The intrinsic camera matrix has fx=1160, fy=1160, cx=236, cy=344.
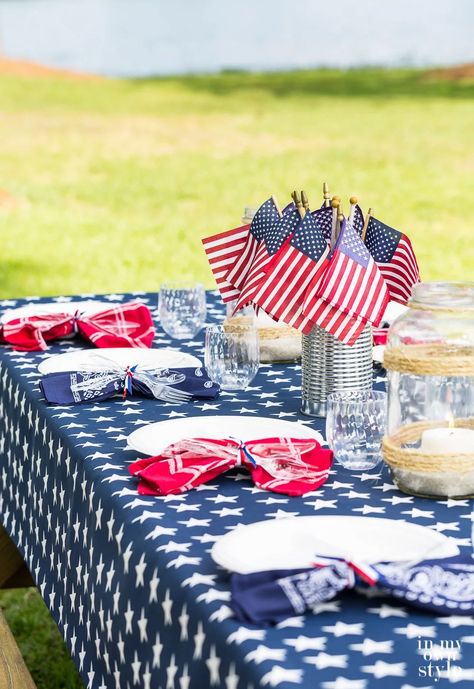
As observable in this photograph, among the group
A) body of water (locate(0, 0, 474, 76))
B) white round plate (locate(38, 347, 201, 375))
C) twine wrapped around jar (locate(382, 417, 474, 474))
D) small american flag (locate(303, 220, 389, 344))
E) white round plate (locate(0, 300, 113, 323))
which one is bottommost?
twine wrapped around jar (locate(382, 417, 474, 474))

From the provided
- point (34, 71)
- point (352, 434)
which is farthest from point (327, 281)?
point (34, 71)

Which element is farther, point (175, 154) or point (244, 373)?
point (175, 154)

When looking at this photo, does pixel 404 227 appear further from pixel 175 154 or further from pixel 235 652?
pixel 235 652

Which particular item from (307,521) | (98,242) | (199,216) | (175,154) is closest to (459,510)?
(307,521)

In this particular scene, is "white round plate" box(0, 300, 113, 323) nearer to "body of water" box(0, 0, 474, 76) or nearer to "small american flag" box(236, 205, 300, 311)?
"small american flag" box(236, 205, 300, 311)

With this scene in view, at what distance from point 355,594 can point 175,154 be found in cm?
1191

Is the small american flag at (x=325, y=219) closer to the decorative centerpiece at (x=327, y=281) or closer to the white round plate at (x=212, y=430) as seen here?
the decorative centerpiece at (x=327, y=281)

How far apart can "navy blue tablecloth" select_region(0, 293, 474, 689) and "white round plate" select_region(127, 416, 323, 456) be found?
44mm

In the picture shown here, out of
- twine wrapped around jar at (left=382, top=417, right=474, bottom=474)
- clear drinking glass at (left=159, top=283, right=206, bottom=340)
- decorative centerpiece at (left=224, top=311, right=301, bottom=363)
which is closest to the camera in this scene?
twine wrapped around jar at (left=382, top=417, right=474, bottom=474)

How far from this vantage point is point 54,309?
2719 millimetres

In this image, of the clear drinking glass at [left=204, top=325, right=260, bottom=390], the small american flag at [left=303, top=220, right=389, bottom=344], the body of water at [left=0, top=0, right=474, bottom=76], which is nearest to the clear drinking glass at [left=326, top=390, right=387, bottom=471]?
the small american flag at [left=303, top=220, right=389, bottom=344]

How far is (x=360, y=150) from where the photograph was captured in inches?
510

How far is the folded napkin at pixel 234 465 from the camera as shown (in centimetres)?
151

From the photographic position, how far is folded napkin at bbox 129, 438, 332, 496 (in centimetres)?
151
